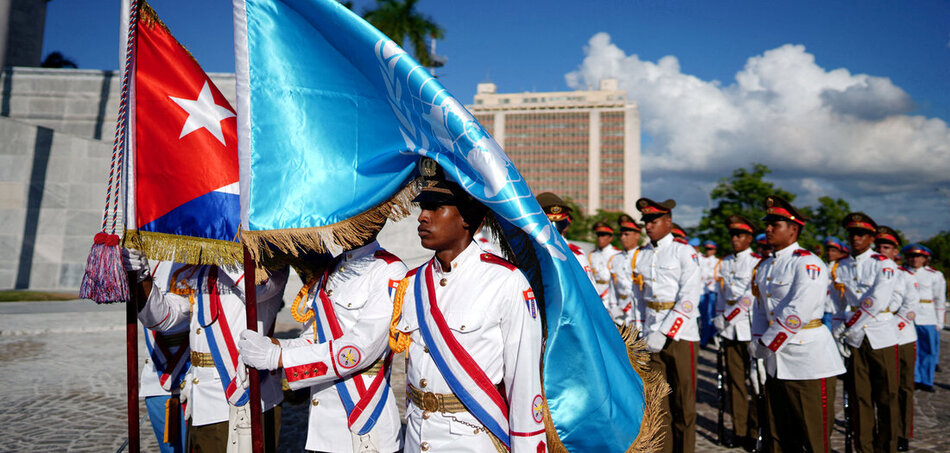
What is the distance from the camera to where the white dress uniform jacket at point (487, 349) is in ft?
7.90

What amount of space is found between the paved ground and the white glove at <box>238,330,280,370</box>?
3459 mm

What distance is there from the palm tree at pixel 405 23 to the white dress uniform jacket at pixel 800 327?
22.0 m

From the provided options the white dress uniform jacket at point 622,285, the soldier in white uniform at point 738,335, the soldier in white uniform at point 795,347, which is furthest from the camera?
the white dress uniform jacket at point 622,285


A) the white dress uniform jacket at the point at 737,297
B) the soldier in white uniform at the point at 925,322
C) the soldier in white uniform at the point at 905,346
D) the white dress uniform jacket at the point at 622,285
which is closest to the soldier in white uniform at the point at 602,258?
the white dress uniform jacket at the point at 622,285

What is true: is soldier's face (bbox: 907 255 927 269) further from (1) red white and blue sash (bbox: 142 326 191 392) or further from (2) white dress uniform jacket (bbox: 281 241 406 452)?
(1) red white and blue sash (bbox: 142 326 191 392)

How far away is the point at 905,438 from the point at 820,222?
26802 millimetres

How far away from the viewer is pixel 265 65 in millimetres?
2926

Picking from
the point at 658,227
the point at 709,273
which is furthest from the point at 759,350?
the point at 709,273

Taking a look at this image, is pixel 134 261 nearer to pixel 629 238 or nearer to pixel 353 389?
pixel 353 389

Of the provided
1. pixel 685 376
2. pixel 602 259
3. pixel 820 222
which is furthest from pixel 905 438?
pixel 820 222

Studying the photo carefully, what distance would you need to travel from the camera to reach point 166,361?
13.7 ft

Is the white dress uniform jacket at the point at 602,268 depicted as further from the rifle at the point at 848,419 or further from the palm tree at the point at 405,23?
the palm tree at the point at 405,23

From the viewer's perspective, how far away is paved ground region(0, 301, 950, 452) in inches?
238

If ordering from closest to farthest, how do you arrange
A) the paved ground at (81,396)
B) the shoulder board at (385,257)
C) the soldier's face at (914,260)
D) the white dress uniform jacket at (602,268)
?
the shoulder board at (385,257)
the paved ground at (81,396)
the soldier's face at (914,260)
the white dress uniform jacket at (602,268)
